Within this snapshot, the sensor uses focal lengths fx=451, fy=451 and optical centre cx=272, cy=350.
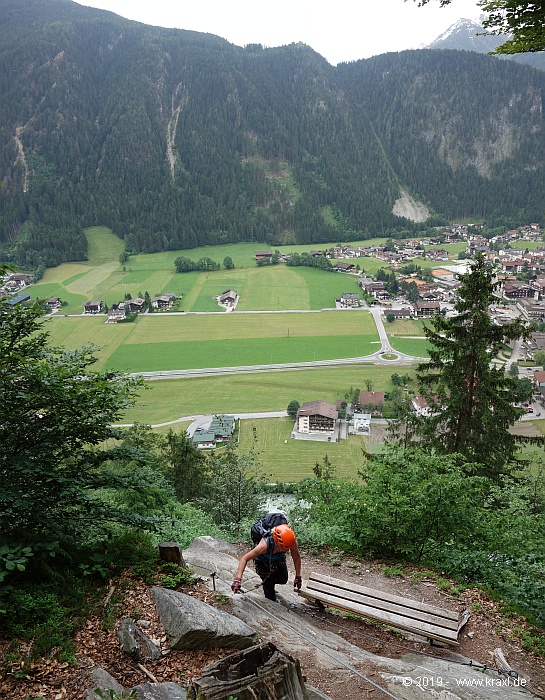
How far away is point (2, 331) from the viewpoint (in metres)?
7.17

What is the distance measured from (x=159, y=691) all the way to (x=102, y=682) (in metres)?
0.65

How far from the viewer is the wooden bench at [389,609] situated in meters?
6.18

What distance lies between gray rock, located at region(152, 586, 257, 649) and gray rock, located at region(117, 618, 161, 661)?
0.79 ft

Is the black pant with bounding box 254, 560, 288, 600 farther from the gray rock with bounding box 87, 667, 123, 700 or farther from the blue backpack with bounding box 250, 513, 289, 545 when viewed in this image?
the gray rock with bounding box 87, 667, 123, 700

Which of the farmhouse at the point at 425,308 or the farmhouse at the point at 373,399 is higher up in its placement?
the farmhouse at the point at 425,308

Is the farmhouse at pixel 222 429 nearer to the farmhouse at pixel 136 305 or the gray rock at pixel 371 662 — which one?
the gray rock at pixel 371 662

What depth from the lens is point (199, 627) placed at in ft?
17.6

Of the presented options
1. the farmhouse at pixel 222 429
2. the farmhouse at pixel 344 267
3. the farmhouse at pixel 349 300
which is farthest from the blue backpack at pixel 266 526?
the farmhouse at pixel 344 267

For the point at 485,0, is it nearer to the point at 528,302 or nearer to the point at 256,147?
the point at 528,302

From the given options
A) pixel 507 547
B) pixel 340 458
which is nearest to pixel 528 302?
pixel 340 458

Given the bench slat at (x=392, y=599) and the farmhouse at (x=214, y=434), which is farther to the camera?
the farmhouse at (x=214, y=434)

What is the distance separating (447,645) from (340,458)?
36698 mm

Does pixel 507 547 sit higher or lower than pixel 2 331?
lower

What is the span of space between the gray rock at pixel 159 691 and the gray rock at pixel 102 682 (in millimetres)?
247
